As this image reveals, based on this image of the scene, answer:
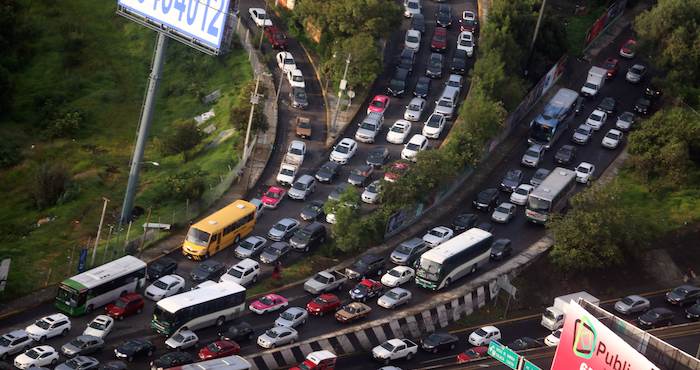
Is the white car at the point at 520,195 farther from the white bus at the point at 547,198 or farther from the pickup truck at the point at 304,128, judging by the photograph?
the pickup truck at the point at 304,128

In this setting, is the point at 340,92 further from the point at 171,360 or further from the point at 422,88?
the point at 171,360

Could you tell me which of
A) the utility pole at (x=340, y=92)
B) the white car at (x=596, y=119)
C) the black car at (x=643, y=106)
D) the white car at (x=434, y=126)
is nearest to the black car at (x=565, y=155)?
the white car at (x=596, y=119)

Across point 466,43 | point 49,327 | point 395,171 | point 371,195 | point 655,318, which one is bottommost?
point 49,327

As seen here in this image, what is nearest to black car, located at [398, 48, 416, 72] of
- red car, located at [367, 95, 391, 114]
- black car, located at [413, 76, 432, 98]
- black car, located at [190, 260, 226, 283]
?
black car, located at [413, 76, 432, 98]

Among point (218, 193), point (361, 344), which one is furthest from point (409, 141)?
point (361, 344)

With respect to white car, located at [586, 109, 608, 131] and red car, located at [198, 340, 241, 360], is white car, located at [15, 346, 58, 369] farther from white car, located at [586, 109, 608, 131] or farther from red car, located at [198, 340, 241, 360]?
white car, located at [586, 109, 608, 131]

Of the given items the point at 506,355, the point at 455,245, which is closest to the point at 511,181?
the point at 455,245
